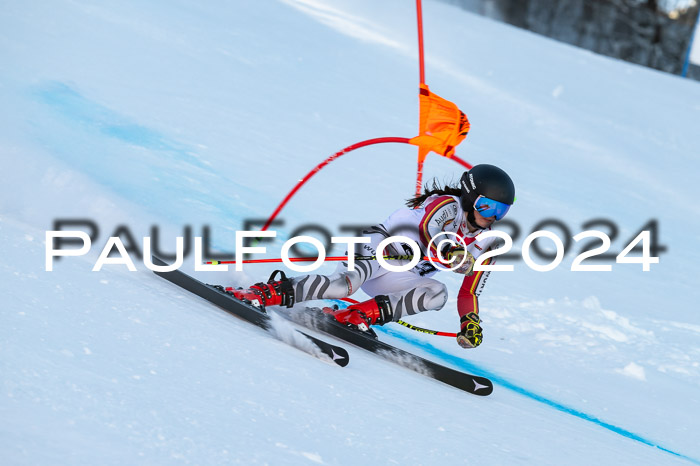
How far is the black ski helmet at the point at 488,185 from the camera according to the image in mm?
3363

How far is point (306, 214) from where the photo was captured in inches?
227

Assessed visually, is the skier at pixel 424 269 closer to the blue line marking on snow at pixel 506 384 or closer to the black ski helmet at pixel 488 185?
the black ski helmet at pixel 488 185

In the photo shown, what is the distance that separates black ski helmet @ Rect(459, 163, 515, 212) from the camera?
3363 millimetres

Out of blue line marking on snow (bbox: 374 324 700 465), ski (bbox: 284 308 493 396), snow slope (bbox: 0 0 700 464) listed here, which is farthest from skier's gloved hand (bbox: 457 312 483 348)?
blue line marking on snow (bbox: 374 324 700 465)

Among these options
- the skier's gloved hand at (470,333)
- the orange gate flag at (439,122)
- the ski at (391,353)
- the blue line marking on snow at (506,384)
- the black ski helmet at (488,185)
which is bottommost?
the ski at (391,353)

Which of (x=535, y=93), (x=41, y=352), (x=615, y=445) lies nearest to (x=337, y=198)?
(x=615, y=445)

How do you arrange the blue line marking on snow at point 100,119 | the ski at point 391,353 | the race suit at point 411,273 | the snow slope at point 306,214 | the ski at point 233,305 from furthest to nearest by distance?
the blue line marking on snow at point 100,119 → the race suit at point 411,273 → the ski at point 391,353 → the ski at point 233,305 → the snow slope at point 306,214

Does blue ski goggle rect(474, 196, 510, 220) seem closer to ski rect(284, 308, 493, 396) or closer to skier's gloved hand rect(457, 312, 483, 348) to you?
skier's gloved hand rect(457, 312, 483, 348)

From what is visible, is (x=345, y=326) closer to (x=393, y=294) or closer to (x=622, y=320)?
(x=393, y=294)

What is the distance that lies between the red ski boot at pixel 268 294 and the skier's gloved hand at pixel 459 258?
0.69 meters

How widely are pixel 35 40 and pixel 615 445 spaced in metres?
6.55

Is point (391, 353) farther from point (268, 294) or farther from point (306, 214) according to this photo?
point (306, 214)

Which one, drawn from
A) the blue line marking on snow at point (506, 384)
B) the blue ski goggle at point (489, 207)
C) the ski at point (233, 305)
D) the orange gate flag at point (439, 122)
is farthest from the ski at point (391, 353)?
the orange gate flag at point (439, 122)

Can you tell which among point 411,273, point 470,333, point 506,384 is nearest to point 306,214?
point 411,273
